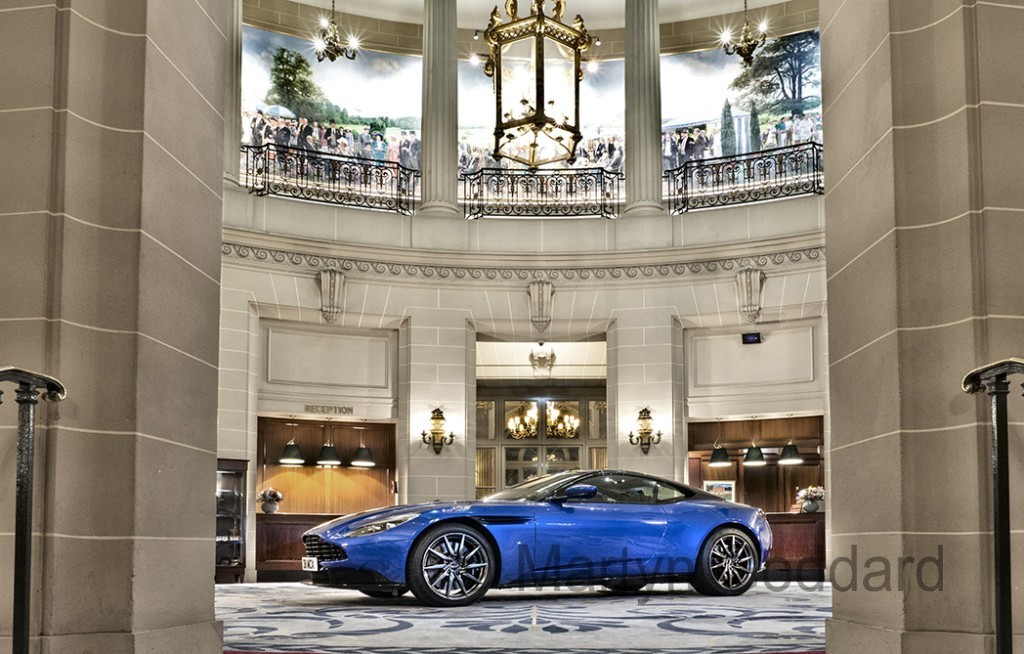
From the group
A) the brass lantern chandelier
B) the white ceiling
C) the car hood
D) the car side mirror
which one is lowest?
the car hood

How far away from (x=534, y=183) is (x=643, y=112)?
2429 mm

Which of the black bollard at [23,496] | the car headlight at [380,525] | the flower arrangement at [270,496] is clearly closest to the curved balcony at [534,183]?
the flower arrangement at [270,496]

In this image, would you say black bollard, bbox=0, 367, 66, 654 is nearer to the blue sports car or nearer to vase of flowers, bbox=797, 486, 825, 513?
the blue sports car

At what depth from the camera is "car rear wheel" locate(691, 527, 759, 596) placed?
37.6 feet

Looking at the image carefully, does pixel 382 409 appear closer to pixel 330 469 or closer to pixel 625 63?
pixel 330 469

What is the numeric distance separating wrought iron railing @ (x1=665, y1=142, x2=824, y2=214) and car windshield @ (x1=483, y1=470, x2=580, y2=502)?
1063 centimetres

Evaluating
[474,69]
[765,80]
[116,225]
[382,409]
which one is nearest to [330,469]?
[382,409]

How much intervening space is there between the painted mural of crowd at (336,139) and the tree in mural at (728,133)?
5.70m

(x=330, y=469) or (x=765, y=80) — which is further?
(x=765, y=80)

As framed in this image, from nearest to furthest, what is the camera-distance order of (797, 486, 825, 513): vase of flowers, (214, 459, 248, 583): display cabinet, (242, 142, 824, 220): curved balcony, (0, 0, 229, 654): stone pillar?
(0, 0, 229, 654): stone pillar, (214, 459, 248, 583): display cabinet, (797, 486, 825, 513): vase of flowers, (242, 142, 824, 220): curved balcony

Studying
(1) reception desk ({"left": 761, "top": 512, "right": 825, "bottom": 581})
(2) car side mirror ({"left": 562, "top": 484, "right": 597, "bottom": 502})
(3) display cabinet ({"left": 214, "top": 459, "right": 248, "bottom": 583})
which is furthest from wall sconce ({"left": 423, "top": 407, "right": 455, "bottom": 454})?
(2) car side mirror ({"left": 562, "top": 484, "right": 597, "bottom": 502})

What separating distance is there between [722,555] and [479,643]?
5.28 m

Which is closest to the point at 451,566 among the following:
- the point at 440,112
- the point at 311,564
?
the point at 311,564

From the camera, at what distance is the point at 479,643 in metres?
6.84
